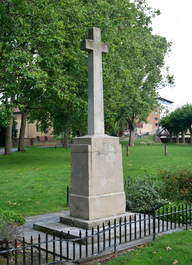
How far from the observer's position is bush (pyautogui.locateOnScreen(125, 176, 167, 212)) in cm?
860

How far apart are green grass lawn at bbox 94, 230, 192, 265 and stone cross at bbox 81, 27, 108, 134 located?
2.85 metres

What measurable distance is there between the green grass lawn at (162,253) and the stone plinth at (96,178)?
1.34 meters

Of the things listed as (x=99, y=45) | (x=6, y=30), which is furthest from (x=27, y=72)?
(x=99, y=45)

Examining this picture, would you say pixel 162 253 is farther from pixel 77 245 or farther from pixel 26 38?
pixel 26 38

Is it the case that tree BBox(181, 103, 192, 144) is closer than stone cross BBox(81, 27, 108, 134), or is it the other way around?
stone cross BBox(81, 27, 108, 134)

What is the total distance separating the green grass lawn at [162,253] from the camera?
5.17m

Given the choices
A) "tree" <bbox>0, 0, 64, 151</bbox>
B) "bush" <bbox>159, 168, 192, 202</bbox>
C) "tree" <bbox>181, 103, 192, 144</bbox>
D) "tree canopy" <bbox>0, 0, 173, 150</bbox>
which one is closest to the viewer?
"bush" <bbox>159, 168, 192, 202</bbox>

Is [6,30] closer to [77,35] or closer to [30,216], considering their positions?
[77,35]

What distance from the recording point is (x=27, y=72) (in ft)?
51.1

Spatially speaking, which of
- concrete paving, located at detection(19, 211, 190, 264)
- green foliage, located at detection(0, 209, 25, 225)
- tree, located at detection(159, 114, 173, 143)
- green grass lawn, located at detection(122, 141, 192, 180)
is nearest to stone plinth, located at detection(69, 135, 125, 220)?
concrete paving, located at detection(19, 211, 190, 264)

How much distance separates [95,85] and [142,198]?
3.69 m

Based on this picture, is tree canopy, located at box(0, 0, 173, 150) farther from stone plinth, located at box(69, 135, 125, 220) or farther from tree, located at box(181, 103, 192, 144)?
tree, located at box(181, 103, 192, 144)

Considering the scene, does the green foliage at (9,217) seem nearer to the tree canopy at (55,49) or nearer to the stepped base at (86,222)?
the stepped base at (86,222)

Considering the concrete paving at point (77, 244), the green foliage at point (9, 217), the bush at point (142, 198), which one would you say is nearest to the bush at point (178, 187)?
the bush at point (142, 198)
